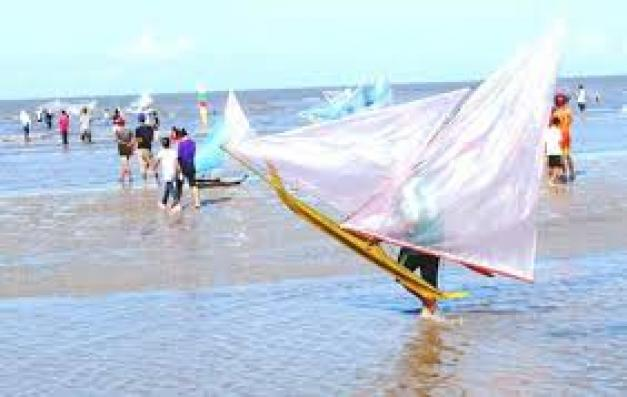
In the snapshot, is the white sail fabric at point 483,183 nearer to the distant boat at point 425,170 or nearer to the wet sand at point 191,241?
the distant boat at point 425,170

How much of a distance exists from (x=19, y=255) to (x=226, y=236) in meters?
2.93

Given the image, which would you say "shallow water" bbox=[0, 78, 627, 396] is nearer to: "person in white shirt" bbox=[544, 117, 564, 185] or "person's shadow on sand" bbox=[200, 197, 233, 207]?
"person in white shirt" bbox=[544, 117, 564, 185]

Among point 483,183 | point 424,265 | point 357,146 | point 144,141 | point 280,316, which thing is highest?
point 357,146

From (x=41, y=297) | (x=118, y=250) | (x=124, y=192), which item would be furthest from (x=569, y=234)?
(x=124, y=192)

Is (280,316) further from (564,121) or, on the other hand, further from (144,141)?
(144,141)

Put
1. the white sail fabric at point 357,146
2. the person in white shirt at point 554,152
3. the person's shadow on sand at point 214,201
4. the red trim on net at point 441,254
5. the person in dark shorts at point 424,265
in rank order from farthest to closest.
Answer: the person's shadow on sand at point 214,201
the person in white shirt at point 554,152
the person in dark shorts at point 424,265
the white sail fabric at point 357,146
the red trim on net at point 441,254

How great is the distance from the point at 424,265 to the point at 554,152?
12.6 m

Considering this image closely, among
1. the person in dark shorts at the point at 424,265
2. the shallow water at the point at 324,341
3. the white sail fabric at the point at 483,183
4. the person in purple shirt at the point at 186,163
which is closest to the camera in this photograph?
the shallow water at the point at 324,341

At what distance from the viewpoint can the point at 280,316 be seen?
1118 cm

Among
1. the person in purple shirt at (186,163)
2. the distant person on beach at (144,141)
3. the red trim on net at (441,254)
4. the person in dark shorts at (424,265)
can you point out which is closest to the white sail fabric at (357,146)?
the red trim on net at (441,254)

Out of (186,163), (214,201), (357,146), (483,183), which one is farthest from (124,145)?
(483,183)

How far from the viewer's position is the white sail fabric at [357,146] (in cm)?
1057

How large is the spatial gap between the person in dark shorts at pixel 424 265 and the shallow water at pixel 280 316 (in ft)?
0.59

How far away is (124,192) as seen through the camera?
25.6 m
